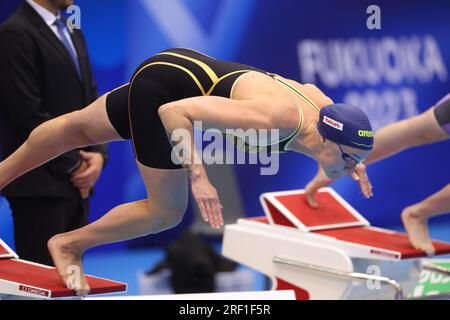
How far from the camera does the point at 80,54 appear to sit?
5273 mm

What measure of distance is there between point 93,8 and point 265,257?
9.61ft

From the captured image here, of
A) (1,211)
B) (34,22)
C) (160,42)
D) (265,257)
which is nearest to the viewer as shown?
(34,22)

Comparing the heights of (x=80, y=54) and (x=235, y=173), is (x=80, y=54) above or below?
above

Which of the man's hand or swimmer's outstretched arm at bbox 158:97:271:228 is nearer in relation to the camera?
swimmer's outstretched arm at bbox 158:97:271:228

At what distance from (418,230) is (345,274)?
0.78 metres

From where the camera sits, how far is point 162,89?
4.30 meters

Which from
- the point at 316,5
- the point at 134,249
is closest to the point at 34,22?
the point at 134,249

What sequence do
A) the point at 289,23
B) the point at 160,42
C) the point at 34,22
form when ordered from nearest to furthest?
the point at 34,22, the point at 160,42, the point at 289,23

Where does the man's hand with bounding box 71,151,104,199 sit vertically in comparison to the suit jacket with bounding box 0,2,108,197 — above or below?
below

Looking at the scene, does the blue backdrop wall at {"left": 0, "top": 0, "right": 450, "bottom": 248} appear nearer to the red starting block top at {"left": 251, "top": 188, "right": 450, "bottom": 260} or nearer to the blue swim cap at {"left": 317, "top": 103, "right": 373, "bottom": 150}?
the red starting block top at {"left": 251, "top": 188, "right": 450, "bottom": 260}

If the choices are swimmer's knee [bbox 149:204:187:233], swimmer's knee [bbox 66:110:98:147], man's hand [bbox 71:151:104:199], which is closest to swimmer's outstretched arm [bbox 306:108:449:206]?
man's hand [bbox 71:151:104:199]

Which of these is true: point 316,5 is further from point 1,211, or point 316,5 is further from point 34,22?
point 34,22

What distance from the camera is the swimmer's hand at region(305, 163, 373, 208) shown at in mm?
4944

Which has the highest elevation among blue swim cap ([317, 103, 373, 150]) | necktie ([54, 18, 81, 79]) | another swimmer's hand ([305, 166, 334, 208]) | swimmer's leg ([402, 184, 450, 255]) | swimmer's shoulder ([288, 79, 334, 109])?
necktie ([54, 18, 81, 79])
